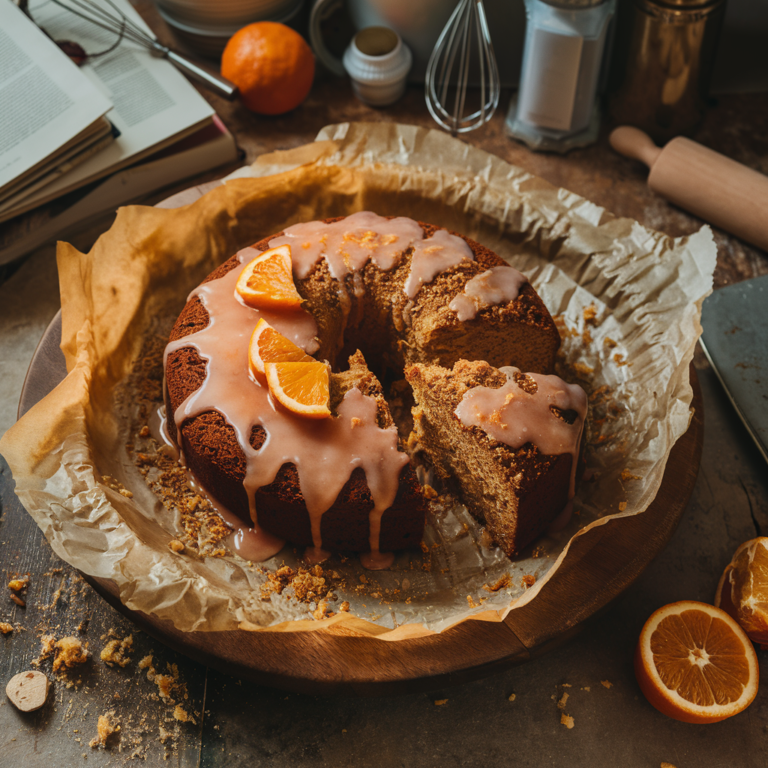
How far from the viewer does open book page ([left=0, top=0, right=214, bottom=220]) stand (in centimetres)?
362

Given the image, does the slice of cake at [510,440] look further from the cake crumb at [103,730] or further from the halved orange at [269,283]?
the cake crumb at [103,730]

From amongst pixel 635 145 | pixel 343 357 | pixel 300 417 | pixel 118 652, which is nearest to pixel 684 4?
pixel 635 145

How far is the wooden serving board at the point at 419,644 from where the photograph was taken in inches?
89.9

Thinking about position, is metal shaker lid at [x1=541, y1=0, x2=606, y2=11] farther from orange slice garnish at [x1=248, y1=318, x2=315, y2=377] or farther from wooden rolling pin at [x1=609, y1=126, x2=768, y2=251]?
orange slice garnish at [x1=248, y1=318, x2=315, y2=377]

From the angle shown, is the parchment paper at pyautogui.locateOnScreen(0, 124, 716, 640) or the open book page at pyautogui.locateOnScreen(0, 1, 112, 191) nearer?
the parchment paper at pyautogui.locateOnScreen(0, 124, 716, 640)

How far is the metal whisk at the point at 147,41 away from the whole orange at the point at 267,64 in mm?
68

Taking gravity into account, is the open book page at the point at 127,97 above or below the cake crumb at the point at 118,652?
above

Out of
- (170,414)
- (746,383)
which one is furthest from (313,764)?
(746,383)

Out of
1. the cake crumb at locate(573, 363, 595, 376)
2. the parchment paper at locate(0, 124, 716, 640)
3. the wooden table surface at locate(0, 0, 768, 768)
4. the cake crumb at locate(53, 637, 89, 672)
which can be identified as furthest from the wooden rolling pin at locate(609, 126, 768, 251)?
the cake crumb at locate(53, 637, 89, 672)

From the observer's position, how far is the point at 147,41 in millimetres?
4051

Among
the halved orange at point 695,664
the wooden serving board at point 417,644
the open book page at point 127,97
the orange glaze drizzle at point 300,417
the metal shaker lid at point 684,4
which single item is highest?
the metal shaker lid at point 684,4

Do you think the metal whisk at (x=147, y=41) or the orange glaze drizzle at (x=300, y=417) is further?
the metal whisk at (x=147, y=41)

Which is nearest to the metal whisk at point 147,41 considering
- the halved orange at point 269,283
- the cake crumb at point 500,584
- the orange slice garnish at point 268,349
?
the halved orange at point 269,283

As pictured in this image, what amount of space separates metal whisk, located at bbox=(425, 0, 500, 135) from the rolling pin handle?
70 centimetres
